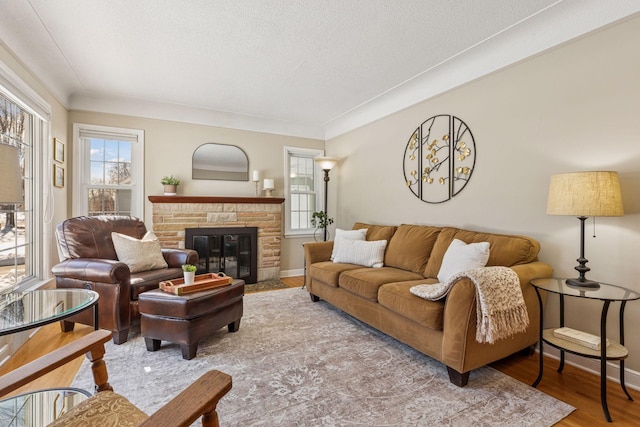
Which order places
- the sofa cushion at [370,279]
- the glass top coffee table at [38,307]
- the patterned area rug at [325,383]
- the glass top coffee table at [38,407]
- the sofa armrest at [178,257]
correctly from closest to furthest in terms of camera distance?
the glass top coffee table at [38,407] < the glass top coffee table at [38,307] < the patterned area rug at [325,383] < the sofa cushion at [370,279] < the sofa armrest at [178,257]

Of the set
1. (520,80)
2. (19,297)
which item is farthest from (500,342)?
(19,297)

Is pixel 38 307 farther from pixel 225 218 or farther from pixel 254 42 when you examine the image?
pixel 225 218

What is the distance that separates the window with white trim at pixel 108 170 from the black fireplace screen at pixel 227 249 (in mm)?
847

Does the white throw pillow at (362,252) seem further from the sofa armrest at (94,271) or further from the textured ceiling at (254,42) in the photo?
the sofa armrest at (94,271)

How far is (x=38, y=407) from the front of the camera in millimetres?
1193

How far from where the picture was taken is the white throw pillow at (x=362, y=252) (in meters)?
3.42

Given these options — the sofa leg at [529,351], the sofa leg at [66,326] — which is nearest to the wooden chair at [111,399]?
the sofa leg at [66,326]

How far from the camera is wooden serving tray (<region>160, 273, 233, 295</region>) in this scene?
2.43m

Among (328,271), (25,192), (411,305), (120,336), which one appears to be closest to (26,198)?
(25,192)

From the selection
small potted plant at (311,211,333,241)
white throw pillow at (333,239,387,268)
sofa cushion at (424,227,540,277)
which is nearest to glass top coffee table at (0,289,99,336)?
white throw pillow at (333,239,387,268)

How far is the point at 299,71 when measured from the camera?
128 inches

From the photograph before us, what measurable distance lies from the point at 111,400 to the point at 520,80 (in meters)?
3.35

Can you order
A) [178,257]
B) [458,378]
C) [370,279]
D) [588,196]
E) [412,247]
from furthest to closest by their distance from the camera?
1. [178,257]
2. [412,247]
3. [370,279]
4. [458,378]
5. [588,196]

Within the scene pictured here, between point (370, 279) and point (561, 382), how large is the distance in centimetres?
145
